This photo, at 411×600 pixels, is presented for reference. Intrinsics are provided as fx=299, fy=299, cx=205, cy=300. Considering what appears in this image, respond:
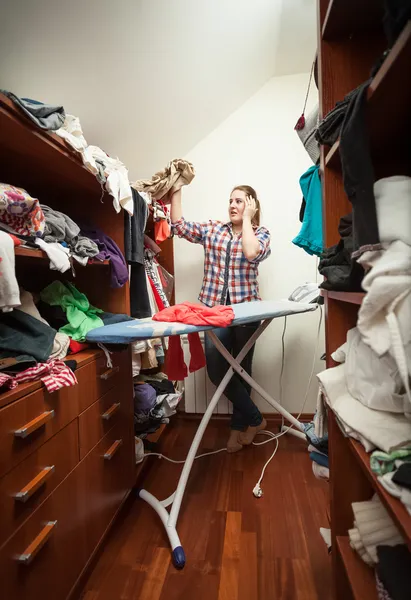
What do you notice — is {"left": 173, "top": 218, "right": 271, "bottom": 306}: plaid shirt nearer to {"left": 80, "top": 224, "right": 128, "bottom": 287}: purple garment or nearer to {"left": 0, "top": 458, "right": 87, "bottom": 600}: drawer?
{"left": 80, "top": 224, "right": 128, "bottom": 287}: purple garment

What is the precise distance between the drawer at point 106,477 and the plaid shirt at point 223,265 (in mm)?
916

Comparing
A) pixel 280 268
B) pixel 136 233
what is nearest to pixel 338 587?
pixel 136 233

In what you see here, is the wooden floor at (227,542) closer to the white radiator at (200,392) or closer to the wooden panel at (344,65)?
the white radiator at (200,392)

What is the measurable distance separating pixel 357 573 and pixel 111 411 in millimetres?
904

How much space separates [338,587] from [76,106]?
2.07 meters

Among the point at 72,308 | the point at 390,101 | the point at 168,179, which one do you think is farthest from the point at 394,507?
the point at 168,179

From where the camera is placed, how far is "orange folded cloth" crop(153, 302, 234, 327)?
102 cm

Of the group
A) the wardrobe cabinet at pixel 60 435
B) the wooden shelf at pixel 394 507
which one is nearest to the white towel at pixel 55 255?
the wardrobe cabinet at pixel 60 435

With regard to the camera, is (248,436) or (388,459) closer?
(388,459)

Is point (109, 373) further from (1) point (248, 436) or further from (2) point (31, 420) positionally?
(1) point (248, 436)

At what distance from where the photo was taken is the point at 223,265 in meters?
1.87

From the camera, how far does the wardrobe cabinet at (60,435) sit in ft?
2.36

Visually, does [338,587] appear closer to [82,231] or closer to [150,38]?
[82,231]

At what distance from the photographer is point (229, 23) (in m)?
1.42
